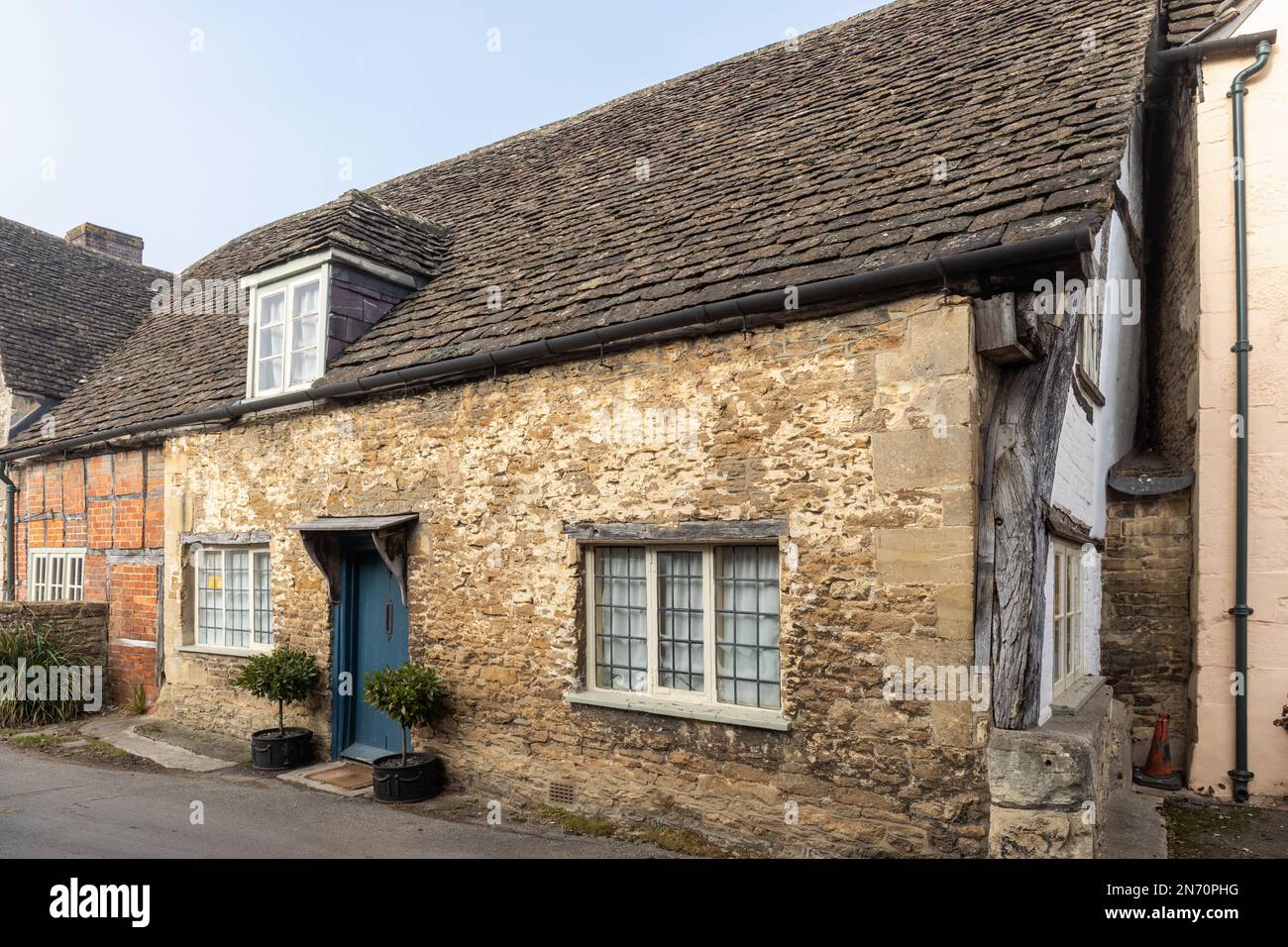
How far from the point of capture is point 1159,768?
8164mm

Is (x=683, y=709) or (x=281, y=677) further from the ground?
(x=683, y=709)

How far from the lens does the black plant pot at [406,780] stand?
7.36 m

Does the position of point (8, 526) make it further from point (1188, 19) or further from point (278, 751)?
point (1188, 19)

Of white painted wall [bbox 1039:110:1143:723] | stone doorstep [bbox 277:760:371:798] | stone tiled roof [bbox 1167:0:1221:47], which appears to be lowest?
stone doorstep [bbox 277:760:371:798]

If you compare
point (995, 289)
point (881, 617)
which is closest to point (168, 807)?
point (881, 617)

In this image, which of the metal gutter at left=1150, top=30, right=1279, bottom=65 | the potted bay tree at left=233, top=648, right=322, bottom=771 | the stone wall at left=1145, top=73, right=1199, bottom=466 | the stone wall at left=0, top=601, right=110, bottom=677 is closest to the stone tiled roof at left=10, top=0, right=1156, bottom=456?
the metal gutter at left=1150, top=30, right=1279, bottom=65

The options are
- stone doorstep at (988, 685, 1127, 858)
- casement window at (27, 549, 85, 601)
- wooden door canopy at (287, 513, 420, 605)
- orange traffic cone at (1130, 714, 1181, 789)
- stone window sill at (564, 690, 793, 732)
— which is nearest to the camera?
stone doorstep at (988, 685, 1127, 858)

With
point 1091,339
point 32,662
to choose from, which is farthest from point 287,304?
point 1091,339

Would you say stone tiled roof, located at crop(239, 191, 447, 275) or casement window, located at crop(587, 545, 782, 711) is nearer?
casement window, located at crop(587, 545, 782, 711)

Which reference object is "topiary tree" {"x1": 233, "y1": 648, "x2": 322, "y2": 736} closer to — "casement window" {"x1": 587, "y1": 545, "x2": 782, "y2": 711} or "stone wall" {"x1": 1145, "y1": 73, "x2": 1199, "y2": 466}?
"casement window" {"x1": 587, "y1": 545, "x2": 782, "y2": 711}

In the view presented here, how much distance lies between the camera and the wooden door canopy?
7.96 m

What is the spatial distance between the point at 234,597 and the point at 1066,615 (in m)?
9.04

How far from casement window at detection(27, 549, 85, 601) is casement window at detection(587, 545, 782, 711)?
9.69 meters

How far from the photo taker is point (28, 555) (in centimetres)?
1353
